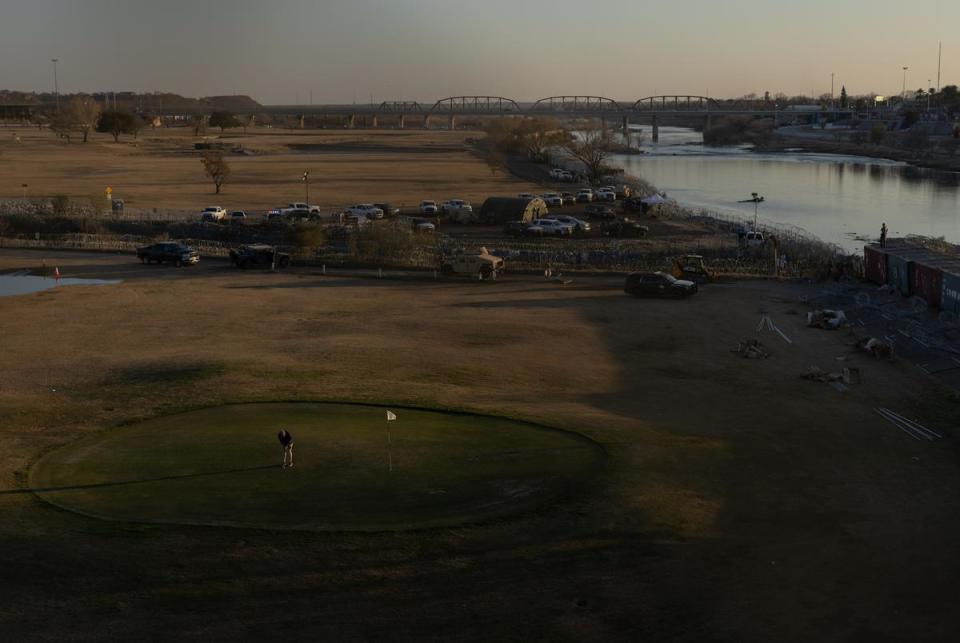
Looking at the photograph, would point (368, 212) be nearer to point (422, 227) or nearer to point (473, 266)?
point (422, 227)

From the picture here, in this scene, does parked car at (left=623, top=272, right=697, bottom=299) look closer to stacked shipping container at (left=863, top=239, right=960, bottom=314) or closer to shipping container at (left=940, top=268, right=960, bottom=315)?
stacked shipping container at (left=863, top=239, right=960, bottom=314)

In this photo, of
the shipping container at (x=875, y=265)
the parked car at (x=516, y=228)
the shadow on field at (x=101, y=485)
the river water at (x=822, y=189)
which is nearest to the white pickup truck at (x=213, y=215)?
the parked car at (x=516, y=228)

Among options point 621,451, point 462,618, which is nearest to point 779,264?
point 621,451

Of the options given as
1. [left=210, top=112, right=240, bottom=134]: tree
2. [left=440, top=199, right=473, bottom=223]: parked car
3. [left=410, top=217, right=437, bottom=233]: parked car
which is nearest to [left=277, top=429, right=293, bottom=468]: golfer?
[left=410, top=217, right=437, bottom=233]: parked car

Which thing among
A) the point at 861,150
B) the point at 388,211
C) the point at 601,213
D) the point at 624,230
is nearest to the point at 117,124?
the point at 388,211

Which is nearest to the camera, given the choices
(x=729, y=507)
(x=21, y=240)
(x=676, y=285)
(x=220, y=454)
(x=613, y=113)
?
(x=729, y=507)

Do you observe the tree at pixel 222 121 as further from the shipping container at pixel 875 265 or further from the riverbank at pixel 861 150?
the shipping container at pixel 875 265

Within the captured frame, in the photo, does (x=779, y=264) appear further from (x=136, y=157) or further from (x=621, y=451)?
(x=136, y=157)
